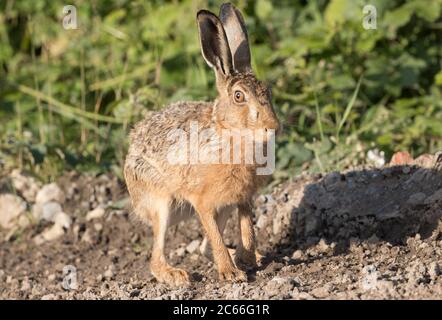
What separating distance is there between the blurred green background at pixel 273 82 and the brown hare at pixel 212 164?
1.55 meters

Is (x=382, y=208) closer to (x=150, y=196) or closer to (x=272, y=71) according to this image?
(x=150, y=196)

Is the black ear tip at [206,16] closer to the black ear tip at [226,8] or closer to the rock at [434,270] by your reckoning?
the black ear tip at [226,8]

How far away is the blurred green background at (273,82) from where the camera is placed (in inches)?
373

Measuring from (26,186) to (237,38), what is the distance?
10.3ft

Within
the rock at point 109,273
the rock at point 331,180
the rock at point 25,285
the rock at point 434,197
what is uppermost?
the rock at point 331,180

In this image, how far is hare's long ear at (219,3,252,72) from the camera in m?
7.47

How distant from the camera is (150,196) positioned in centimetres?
763

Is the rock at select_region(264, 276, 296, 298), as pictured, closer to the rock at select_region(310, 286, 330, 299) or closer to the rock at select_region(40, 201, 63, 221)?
the rock at select_region(310, 286, 330, 299)

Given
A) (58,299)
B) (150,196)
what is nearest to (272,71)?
(150,196)

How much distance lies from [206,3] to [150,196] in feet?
12.5

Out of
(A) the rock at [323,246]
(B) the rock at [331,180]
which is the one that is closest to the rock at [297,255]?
(A) the rock at [323,246]

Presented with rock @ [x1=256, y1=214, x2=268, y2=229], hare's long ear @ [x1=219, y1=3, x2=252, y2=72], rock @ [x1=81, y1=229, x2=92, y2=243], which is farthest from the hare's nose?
rock @ [x1=81, y1=229, x2=92, y2=243]

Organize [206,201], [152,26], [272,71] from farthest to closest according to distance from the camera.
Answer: [152,26]
[272,71]
[206,201]

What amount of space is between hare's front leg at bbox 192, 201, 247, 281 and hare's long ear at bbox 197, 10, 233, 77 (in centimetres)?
93
